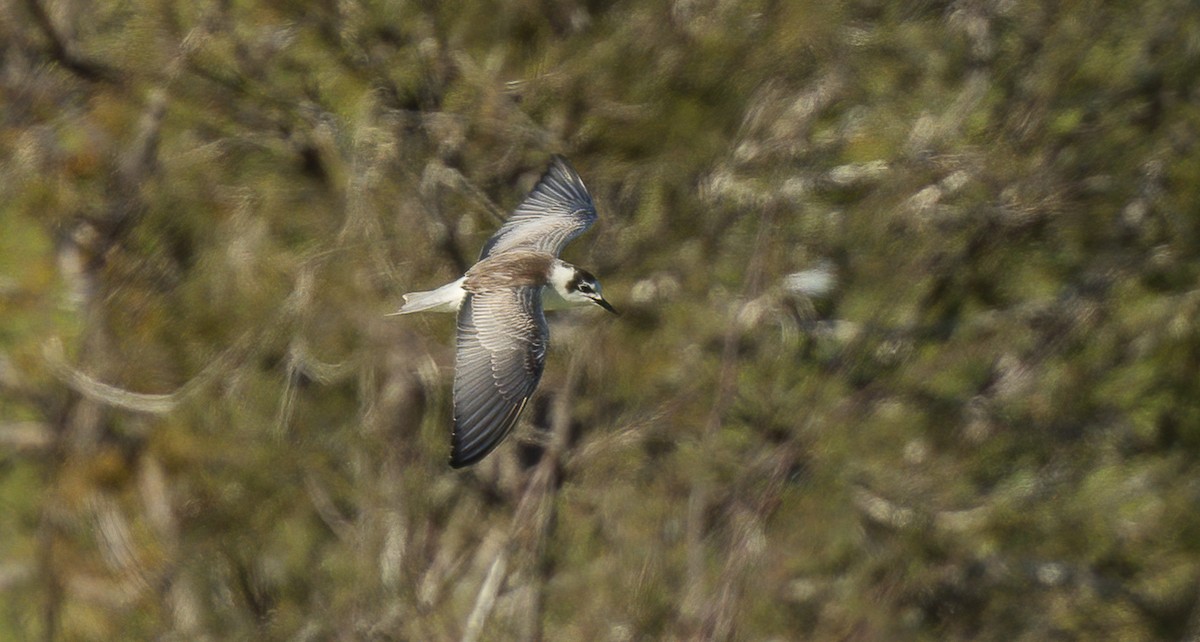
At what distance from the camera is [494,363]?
435cm

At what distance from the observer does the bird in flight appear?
4.14 meters

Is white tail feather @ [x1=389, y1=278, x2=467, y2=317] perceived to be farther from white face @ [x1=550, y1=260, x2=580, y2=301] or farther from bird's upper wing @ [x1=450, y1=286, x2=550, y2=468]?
white face @ [x1=550, y1=260, x2=580, y2=301]

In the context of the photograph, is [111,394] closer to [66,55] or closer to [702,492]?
[66,55]

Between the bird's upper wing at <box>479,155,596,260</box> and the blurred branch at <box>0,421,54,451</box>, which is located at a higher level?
the bird's upper wing at <box>479,155,596,260</box>

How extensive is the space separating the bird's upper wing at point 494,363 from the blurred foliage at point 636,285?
0.98m

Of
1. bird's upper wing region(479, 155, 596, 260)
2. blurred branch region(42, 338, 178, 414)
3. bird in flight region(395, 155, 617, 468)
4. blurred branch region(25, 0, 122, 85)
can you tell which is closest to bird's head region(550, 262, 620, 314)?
bird in flight region(395, 155, 617, 468)

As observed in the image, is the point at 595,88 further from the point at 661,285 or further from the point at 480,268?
the point at 480,268

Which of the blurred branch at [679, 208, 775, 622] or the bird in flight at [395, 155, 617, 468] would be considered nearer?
the blurred branch at [679, 208, 775, 622]

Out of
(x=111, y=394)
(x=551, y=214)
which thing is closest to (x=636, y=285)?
(x=551, y=214)

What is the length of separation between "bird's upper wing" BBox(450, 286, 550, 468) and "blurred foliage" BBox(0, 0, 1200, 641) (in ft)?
3.23

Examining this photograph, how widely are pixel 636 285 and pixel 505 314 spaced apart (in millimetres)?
1808

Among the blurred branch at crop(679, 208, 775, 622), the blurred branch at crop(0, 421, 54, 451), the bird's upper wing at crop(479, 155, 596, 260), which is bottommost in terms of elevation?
the blurred branch at crop(0, 421, 54, 451)

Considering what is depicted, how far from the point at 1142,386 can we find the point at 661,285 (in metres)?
1.89

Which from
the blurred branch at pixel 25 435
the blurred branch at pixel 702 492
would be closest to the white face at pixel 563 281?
the blurred branch at pixel 702 492
